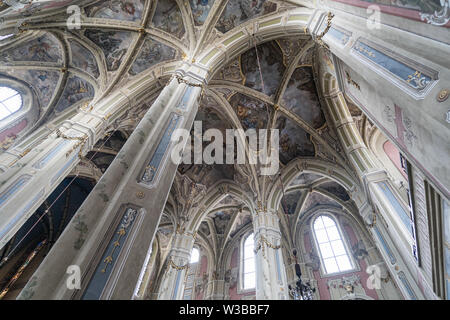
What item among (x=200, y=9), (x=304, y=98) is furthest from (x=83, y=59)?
(x=304, y=98)

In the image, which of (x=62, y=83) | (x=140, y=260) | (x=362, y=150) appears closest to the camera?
(x=140, y=260)

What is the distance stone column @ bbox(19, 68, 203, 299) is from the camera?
1.73m

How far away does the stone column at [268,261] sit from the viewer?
21.0 ft

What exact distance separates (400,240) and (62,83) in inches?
506

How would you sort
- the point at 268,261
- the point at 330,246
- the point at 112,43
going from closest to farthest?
the point at 268,261 < the point at 112,43 < the point at 330,246

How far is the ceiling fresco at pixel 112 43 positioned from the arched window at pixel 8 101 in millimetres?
4219

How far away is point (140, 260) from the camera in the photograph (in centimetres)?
209

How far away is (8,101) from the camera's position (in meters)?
8.57

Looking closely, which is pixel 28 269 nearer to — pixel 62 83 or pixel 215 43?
pixel 62 83

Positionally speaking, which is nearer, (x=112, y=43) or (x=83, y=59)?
(x=112, y=43)

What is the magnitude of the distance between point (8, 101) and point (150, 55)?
20.2 feet

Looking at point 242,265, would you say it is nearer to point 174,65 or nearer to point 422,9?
point 174,65

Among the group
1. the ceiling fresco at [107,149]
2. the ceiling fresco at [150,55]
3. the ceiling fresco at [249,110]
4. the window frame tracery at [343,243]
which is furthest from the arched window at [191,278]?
the ceiling fresco at [150,55]
